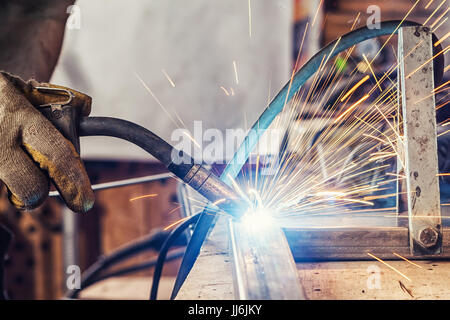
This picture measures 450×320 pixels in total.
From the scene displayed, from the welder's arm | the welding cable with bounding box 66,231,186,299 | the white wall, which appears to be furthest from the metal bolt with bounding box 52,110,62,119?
the white wall

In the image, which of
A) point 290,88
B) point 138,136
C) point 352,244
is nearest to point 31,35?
point 138,136

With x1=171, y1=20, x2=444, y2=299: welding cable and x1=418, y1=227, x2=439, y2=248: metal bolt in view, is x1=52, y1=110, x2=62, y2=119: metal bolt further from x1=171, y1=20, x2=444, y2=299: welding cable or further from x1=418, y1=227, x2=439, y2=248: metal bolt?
x1=418, y1=227, x2=439, y2=248: metal bolt

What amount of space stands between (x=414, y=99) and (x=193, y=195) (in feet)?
3.06

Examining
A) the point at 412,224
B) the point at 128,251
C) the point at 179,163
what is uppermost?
the point at 179,163

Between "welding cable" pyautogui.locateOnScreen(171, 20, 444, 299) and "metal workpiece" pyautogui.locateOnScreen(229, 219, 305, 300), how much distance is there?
0.17 m

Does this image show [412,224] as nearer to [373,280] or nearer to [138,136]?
[373,280]

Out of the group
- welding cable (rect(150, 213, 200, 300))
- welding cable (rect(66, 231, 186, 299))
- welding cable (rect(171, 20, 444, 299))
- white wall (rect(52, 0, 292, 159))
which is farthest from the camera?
white wall (rect(52, 0, 292, 159))

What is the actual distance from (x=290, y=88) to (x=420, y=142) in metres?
0.35

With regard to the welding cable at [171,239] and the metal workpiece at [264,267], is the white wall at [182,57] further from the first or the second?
the metal workpiece at [264,267]

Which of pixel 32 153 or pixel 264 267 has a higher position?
pixel 32 153

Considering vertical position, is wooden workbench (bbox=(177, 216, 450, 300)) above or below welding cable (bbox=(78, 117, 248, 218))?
below

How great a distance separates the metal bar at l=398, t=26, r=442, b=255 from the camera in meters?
0.81

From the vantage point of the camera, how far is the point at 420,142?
0.83m
